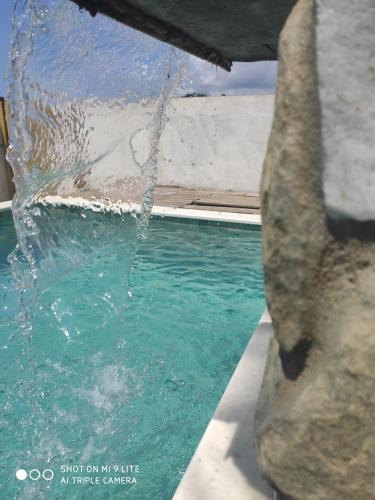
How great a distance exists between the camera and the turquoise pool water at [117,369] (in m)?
2.64

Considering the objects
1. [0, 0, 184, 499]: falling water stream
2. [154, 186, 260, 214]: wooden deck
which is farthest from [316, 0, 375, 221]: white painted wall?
[154, 186, 260, 214]: wooden deck

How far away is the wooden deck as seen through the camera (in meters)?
9.06

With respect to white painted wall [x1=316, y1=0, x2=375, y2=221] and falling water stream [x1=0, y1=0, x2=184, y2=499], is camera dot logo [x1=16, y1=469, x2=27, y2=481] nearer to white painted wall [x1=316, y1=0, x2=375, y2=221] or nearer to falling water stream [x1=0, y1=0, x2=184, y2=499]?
falling water stream [x1=0, y1=0, x2=184, y2=499]

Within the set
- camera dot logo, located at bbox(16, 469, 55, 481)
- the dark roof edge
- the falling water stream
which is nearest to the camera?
the dark roof edge

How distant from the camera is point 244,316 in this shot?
4.72 m

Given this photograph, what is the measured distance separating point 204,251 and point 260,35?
190 inches

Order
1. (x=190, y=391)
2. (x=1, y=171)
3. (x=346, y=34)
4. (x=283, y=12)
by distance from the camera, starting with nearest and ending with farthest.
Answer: (x=346, y=34), (x=283, y=12), (x=190, y=391), (x=1, y=171)

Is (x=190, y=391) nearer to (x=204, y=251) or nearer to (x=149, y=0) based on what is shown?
(x=149, y=0)

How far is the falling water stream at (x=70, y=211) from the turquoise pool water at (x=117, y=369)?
0.01 m

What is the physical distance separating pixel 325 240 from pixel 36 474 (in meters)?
2.32

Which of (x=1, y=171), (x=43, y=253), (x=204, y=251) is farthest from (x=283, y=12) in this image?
(x=1, y=171)

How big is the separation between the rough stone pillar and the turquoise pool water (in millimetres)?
1637

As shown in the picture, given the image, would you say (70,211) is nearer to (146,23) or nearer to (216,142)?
(146,23)

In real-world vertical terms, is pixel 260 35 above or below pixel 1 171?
above
